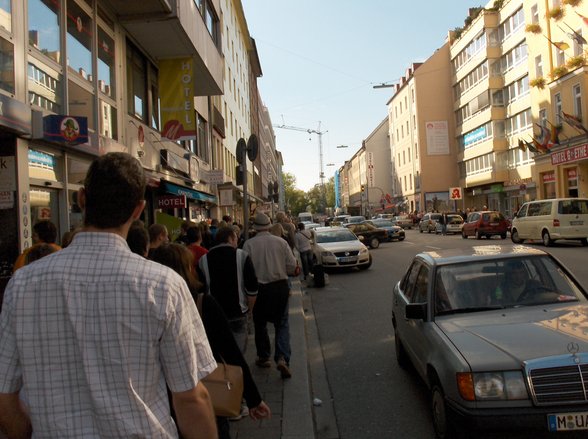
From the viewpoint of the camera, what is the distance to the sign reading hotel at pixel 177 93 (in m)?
15.2

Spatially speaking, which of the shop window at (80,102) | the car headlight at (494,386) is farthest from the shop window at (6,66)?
the car headlight at (494,386)

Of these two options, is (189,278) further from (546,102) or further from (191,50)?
(546,102)

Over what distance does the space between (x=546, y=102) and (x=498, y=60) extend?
42.1 ft

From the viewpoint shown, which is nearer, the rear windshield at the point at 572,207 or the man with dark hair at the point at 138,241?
the man with dark hair at the point at 138,241

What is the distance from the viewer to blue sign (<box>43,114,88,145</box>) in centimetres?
810

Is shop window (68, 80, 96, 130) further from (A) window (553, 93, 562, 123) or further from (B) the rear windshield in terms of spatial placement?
(A) window (553, 93, 562, 123)

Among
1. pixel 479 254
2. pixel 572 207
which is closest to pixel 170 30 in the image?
pixel 479 254

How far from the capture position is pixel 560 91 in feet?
105

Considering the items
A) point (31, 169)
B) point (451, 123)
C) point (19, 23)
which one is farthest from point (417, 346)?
point (451, 123)

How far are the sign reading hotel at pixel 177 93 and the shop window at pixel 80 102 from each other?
14.6ft

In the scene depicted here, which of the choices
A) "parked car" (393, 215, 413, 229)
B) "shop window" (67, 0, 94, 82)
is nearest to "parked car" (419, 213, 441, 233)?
"parked car" (393, 215, 413, 229)

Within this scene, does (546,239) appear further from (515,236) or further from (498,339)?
(498,339)

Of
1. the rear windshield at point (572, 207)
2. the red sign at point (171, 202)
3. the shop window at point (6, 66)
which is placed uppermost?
the shop window at point (6, 66)

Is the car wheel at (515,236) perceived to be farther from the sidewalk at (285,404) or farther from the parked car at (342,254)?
the sidewalk at (285,404)
